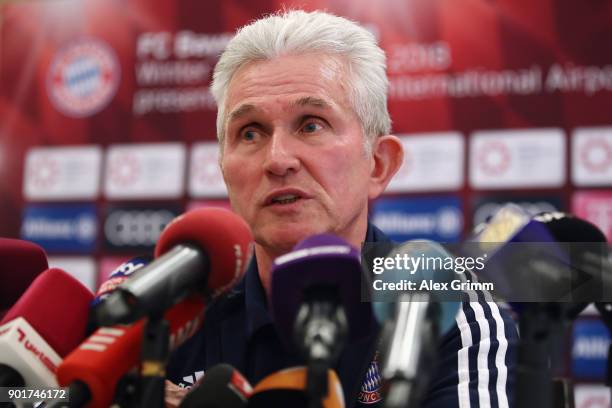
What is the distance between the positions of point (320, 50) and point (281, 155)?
0.26 meters

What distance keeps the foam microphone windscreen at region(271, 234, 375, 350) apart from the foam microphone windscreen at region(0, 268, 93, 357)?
0.29 metres

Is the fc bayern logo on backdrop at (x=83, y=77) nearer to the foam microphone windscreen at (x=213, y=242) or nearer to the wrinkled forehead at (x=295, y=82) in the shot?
the wrinkled forehead at (x=295, y=82)

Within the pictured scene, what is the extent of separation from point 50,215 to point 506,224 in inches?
99.7

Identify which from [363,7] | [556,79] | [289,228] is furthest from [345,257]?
[363,7]

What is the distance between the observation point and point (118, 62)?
3.32 m

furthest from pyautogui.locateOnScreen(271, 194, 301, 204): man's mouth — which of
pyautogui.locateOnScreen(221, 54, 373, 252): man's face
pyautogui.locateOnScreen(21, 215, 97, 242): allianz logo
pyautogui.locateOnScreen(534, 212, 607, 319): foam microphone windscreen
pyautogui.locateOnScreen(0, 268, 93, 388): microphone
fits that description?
pyautogui.locateOnScreen(21, 215, 97, 242): allianz logo

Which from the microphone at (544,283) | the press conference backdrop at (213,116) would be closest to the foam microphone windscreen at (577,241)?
the microphone at (544,283)

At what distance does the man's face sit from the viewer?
4.27 ft

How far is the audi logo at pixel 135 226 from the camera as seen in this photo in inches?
126

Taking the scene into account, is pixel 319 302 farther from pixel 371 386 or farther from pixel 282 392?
pixel 371 386

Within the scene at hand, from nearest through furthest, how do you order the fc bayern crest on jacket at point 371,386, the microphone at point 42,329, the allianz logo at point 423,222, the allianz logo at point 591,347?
the microphone at point 42,329, the fc bayern crest on jacket at point 371,386, the allianz logo at point 591,347, the allianz logo at point 423,222

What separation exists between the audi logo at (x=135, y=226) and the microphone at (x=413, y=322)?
98.7 inches

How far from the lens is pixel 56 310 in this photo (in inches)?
36.0

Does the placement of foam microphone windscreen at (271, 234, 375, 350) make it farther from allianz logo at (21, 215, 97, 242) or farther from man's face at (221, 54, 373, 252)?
allianz logo at (21, 215, 97, 242)
